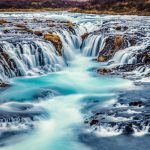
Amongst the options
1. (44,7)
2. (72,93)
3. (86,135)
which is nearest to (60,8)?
(44,7)

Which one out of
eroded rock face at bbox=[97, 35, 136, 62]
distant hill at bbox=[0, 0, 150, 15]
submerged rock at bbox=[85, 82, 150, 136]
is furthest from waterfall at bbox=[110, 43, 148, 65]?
distant hill at bbox=[0, 0, 150, 15]

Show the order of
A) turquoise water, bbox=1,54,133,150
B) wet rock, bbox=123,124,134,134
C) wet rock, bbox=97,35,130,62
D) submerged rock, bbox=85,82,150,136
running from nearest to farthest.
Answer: turquoise water, bbox=1,54,133,150 < wet rock, bbox=123,124,134,134 < submerged rock, bbox=85,82,150,136 < wet rock, bbox=97,35,130,62

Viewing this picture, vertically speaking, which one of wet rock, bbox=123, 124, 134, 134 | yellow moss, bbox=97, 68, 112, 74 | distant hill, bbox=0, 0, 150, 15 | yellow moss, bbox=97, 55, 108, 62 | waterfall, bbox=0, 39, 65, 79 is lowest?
distant hill, bbox=0, 0, 150, 15

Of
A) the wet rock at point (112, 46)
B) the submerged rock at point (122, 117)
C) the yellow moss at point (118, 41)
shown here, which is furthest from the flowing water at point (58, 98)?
the yellow moss at point (118, 41)

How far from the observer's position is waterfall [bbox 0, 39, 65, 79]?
23891 mm

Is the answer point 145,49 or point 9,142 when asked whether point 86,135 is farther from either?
point 145,49

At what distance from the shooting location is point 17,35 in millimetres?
30000

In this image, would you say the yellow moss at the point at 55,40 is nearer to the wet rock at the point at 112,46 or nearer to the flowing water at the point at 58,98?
the flowing water at the point at 58,98

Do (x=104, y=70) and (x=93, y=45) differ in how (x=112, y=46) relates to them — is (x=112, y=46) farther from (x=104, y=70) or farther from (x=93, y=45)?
(x=104, y=70)

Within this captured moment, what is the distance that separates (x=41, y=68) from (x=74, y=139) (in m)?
10.8

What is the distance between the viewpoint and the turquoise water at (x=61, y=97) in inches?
589

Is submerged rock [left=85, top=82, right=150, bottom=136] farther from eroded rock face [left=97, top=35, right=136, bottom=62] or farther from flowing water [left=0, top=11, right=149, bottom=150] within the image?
eroded rock face [left=97, top=35, right=136, bottom=62]

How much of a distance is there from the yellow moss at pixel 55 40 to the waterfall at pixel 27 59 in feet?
2.84

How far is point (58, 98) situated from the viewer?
1952 cm
